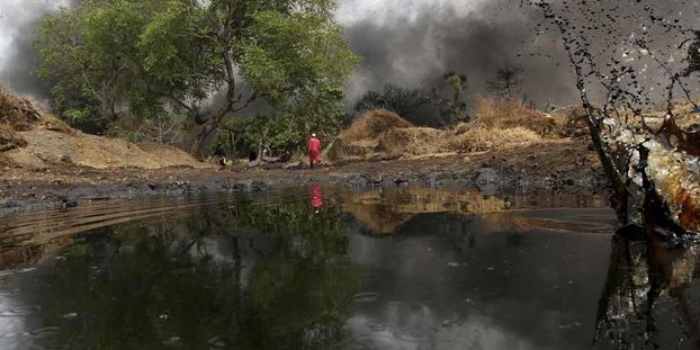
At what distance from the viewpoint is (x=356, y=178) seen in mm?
17422

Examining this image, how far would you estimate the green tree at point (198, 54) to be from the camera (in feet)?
94.2

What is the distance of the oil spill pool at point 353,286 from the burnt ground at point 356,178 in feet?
16.4

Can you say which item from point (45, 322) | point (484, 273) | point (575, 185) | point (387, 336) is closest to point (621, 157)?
point (484, 273)

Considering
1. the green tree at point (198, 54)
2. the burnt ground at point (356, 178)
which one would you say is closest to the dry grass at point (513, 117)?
the burnt ground at point (356, 178)

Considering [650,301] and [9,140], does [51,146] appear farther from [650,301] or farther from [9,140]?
[650,301]

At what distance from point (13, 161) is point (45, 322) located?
1772 centimetres

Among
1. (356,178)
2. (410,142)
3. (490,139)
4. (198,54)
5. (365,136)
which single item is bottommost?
(356,178)

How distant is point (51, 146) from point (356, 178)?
1179 cm

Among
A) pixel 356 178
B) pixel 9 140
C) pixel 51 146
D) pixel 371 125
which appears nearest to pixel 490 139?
pixel 356 178

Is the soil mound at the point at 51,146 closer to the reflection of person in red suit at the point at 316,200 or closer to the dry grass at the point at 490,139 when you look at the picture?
the reflection of person in red suit at the point at 316,200

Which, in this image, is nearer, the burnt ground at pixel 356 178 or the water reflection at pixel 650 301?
the water reflection at pixel 650 301

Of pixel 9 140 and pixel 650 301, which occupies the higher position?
pixel 9 140

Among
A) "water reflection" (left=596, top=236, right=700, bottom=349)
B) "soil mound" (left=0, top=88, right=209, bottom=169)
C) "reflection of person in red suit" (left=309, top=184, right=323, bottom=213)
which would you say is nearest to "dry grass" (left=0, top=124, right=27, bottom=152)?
"soil mound" (left=0, top=88, right=209, bottom=169)

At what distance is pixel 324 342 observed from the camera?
3162mm
